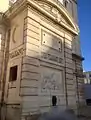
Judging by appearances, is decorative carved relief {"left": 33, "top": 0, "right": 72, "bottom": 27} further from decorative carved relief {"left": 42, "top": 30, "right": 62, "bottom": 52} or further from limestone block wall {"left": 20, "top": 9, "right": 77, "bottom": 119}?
decorative carved relief {"left": 42, "top": 30, "right": 62, "bottom": 52}

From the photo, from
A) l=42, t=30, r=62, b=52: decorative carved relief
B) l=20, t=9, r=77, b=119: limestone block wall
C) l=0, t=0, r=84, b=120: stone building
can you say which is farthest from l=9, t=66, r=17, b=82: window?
l=42, t=30, r=62, b=52: decorative carved relief

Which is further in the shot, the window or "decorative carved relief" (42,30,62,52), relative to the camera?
"decorative carved relief" (42,30,62,52)

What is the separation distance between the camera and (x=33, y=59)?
664cm

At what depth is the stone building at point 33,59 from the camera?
6.21 metres

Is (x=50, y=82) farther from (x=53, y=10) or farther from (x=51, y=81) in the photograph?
(x=53, y=10)

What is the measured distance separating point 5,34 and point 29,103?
4.21 metres

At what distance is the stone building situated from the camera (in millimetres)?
6207

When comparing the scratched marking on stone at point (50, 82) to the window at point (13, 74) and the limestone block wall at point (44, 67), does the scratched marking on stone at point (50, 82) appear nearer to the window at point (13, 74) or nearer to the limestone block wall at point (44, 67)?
the limestone block wall at point (44, 67)

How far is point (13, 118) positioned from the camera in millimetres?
5977

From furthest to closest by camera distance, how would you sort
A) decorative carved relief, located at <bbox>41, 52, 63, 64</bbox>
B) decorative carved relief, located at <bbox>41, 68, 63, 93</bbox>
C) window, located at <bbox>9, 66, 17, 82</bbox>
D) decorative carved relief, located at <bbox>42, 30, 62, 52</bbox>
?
1. decorative carved relief, located at <bbox>42, 30, 62, 52</bbox>
2. decorative carved relief, located at <bbox>41, 52, 63, 64</bbox>
3. decorative carved relief, located at <bbox>41, 68, 63, 93</bbox>
4. window, located at <bbox>9, 66, 17, 82</bbox>

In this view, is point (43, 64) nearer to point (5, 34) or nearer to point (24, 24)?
point (24, 24)

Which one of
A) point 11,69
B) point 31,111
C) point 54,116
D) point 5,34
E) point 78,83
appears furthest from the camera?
point 78,83

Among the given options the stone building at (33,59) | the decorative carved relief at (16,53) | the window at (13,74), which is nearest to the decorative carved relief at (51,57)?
the stone building at (33,59)

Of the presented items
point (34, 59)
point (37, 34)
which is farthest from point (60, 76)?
point (37, 34)
